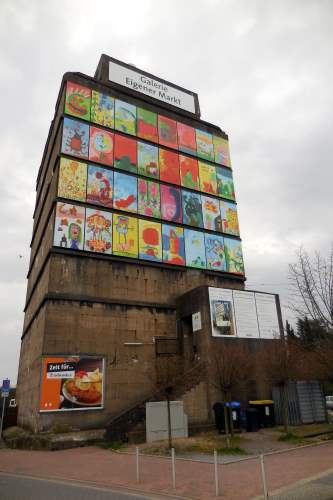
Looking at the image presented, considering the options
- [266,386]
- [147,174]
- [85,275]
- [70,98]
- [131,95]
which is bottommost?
[266,386]

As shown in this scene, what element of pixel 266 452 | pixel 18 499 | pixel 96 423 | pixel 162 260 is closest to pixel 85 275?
pixel 162 260

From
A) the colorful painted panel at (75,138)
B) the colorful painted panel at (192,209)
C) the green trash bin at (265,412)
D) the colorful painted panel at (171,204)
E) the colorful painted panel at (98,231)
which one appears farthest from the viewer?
the colorful painted panel at (192,209)

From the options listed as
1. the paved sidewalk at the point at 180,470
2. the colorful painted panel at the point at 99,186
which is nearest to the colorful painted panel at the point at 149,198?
the colorful painted panel at the point at 99,186

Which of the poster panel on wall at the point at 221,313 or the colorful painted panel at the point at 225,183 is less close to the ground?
the colorful painted panel at the point at 225,183

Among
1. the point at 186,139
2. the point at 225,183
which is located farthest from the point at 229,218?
the point at 186,139

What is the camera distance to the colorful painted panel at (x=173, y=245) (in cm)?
3672

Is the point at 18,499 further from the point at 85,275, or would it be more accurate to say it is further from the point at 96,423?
the point at 85,275

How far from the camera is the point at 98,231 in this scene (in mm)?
33812

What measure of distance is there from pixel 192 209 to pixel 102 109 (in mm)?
13795

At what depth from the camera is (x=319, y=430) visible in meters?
23.3

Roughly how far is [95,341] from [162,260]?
33.9ft

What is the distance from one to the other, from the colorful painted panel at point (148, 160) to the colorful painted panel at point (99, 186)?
4.03 meters

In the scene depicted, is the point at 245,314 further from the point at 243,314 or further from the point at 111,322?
the point at 111,322

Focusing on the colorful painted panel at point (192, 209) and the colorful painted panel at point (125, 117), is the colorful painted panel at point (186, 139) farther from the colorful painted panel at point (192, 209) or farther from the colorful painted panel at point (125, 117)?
the colorful painted panel at point (125, 117)
